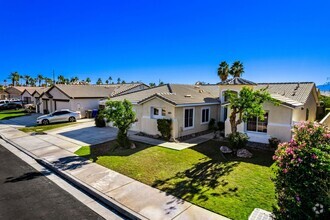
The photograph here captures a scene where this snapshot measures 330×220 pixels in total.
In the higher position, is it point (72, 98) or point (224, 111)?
point (72, 98)

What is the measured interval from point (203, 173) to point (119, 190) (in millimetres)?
3979

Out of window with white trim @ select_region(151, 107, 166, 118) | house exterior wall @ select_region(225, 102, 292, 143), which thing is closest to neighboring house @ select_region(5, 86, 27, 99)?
window with white trim @ select_region(151, 107, 166, 118)

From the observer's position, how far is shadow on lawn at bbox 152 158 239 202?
8.00m

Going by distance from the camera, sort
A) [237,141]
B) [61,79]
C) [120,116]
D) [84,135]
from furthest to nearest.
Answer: [61,79]
[84,135]
[120,116]
[237,141]

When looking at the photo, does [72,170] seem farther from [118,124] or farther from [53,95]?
[53,95]

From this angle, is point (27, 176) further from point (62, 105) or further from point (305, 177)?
point (62, 105)

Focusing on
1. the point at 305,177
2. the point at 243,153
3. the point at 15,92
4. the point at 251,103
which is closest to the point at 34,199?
the point at 305,177

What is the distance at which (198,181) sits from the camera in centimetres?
→ 907

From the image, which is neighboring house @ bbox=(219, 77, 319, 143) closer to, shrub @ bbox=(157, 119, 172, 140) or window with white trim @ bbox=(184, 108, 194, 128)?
window with white trim @ bbox=(184, 108, 194, 128)

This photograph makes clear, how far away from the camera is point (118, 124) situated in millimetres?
13789

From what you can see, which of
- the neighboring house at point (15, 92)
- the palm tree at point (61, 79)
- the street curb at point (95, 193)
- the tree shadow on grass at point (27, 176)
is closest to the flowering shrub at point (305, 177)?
the street curb at point (95, 193)

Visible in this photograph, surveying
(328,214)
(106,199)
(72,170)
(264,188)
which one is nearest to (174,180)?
(106,199)

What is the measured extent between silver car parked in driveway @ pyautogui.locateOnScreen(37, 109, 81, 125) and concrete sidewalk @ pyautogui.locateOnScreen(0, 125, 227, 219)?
40.9ft

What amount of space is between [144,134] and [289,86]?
1407cm
